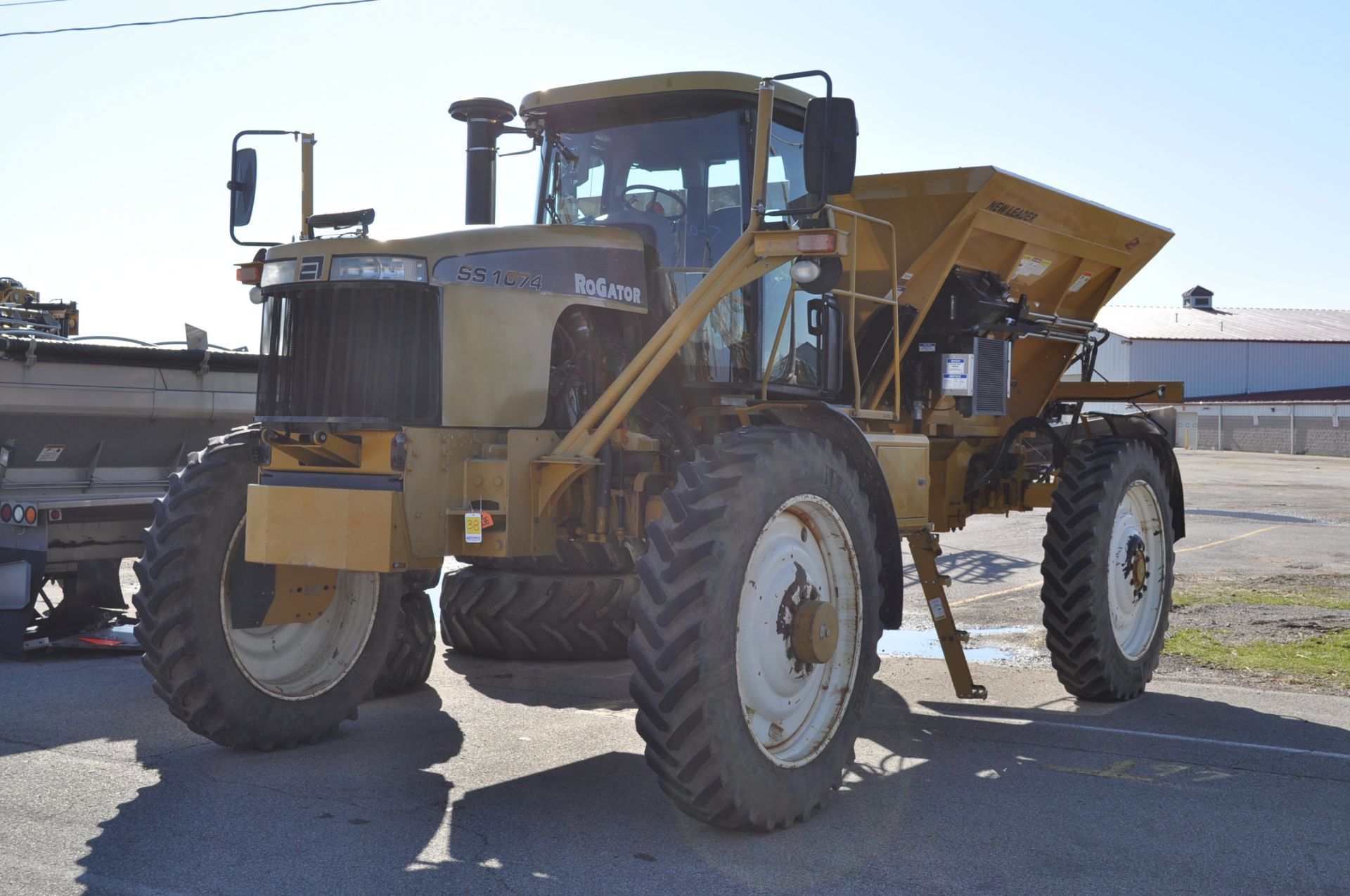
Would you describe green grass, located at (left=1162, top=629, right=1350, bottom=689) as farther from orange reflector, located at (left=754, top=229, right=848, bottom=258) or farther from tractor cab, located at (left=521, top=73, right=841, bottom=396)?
orange reflector, located at (left=754, top=229, right=848, bottom=258)

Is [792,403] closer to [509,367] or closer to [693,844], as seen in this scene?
[509,367]

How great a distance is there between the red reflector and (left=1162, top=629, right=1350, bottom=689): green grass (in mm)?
5078

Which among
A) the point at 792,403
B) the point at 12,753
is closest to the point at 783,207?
the point at 792,403

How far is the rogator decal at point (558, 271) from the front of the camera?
5848mm

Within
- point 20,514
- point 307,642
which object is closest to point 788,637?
point 307,642

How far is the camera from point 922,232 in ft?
26.3

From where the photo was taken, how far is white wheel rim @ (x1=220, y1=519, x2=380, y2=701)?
6.49m

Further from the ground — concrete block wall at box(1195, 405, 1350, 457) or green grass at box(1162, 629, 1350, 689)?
concrete block wall at box(1195, 405, 1350, 457)

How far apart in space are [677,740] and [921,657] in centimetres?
514

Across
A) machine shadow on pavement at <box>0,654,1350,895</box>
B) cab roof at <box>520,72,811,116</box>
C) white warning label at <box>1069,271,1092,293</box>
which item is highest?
cab roof at <box>520,72,811,116</box>

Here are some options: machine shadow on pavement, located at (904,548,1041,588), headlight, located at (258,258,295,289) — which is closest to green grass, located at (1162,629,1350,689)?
machine shadow on pavement, located at (904,548,1041,588)

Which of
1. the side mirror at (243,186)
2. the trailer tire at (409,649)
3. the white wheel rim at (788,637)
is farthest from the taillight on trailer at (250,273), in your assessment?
the white wheel rim at (788,637)

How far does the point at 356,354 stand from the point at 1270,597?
968cm

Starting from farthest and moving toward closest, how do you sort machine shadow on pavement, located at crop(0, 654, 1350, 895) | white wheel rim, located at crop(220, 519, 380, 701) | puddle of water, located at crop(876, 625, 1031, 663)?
puddle of water, located at crop(876, 625, 1031, 663)
white wheel rim, located at crop(220, 519, 380, 701)
machine shadow on pavement, located at crop(0, 654, 1350, 895)
